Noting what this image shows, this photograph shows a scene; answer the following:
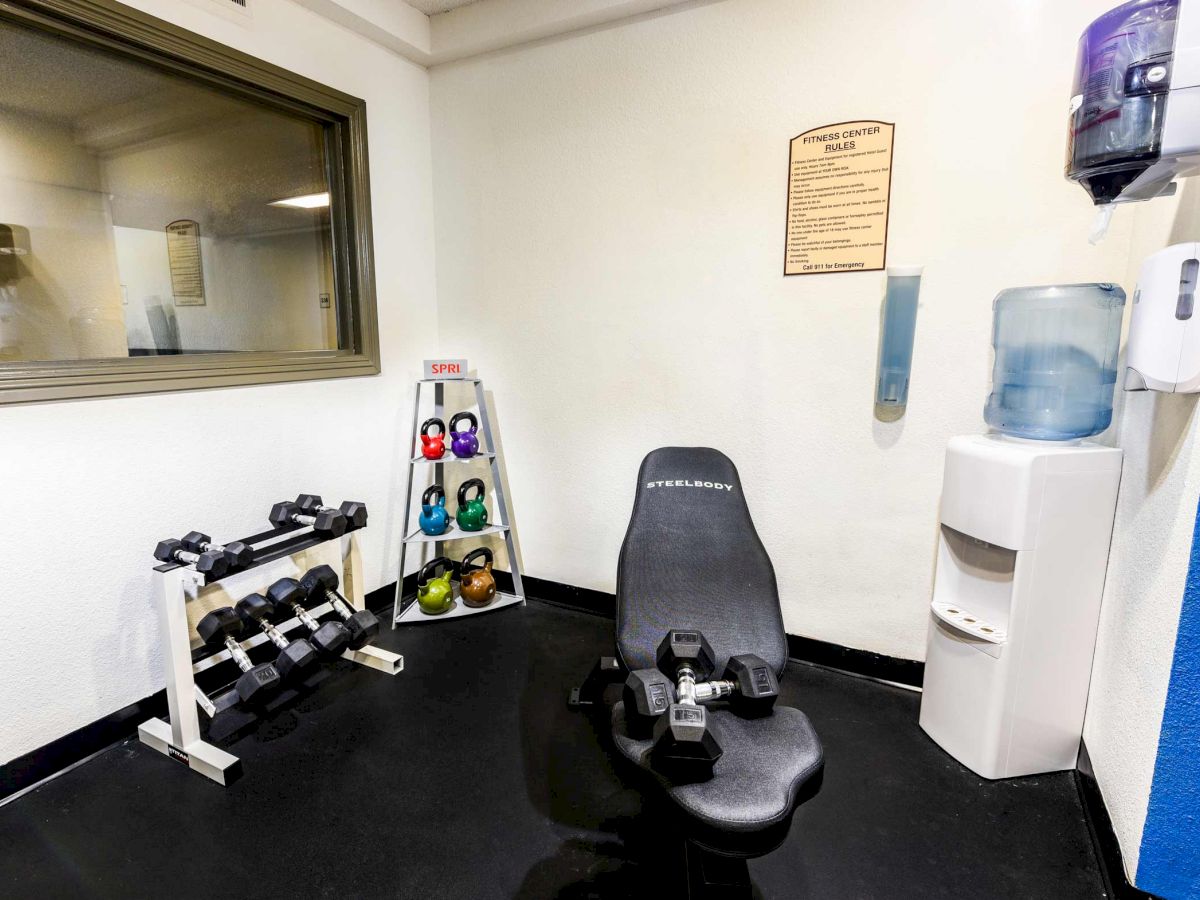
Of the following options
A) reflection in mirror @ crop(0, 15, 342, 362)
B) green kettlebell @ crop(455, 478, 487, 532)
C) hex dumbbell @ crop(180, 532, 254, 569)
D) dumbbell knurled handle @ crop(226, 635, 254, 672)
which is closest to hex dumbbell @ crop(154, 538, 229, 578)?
hex dumbbell @ crop(180, 532, 254, 569)

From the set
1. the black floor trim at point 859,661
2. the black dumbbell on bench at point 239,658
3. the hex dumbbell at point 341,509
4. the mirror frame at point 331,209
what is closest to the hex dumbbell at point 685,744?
the black floor trim at point 859,661

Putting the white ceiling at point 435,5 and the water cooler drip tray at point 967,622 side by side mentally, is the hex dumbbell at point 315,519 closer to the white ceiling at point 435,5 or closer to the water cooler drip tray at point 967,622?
the water cooler drip tray at point 967,622

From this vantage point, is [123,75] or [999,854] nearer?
[999,854]

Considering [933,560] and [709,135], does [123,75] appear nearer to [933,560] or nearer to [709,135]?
[709,135]

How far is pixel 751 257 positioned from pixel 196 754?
2.59 metres

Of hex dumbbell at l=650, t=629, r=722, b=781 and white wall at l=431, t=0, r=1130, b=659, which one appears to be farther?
white wall at l=431, t=0, r=1130, b=659

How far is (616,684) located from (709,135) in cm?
220

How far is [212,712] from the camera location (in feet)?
6.60

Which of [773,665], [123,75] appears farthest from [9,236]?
[773,665]

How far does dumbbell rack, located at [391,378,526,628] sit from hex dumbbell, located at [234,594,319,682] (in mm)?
666

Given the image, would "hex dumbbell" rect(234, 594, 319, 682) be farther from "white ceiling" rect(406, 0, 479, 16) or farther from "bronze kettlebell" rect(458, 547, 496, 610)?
"white ceiling" rect(406, 0, 479, 16)

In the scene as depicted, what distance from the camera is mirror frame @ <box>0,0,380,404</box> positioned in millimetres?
1802

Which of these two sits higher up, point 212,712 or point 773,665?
point 773,665

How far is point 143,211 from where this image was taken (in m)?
2.06
